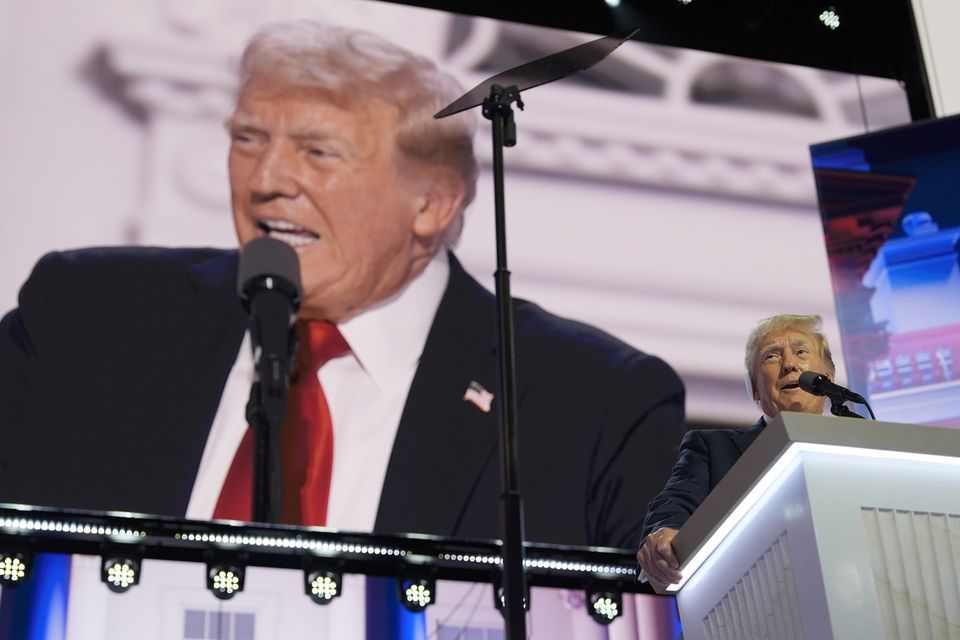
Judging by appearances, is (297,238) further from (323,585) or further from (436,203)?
(323,585)

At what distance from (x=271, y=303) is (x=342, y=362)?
108 inches

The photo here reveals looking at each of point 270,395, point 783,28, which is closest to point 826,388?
point 270,395

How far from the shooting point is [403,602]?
5.10 metres

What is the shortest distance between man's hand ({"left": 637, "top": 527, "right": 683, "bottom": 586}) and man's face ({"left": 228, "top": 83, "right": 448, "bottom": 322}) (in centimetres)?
297

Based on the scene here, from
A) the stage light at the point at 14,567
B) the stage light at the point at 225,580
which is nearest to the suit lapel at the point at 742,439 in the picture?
the stage light at the point at 225,580

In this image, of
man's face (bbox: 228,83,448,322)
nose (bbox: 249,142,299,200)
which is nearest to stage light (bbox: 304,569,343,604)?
man's face (bbox: 228,83,448,322)

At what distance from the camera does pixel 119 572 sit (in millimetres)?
4852

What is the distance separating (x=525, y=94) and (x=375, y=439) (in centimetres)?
147

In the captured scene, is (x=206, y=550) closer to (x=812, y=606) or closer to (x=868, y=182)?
(x=868, y=182)

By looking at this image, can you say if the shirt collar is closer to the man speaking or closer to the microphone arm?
the man speaking

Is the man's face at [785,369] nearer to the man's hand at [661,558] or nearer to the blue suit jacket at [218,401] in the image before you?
the man's hand at [661,558]

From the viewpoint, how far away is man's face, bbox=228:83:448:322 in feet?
16.2

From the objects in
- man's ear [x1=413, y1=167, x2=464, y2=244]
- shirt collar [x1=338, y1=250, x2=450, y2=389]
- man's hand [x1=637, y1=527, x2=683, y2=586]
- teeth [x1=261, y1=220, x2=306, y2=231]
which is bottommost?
man's hand [x1=637, y1=527, x2=683, y2=586]

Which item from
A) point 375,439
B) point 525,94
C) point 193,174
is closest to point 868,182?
point 525,94
